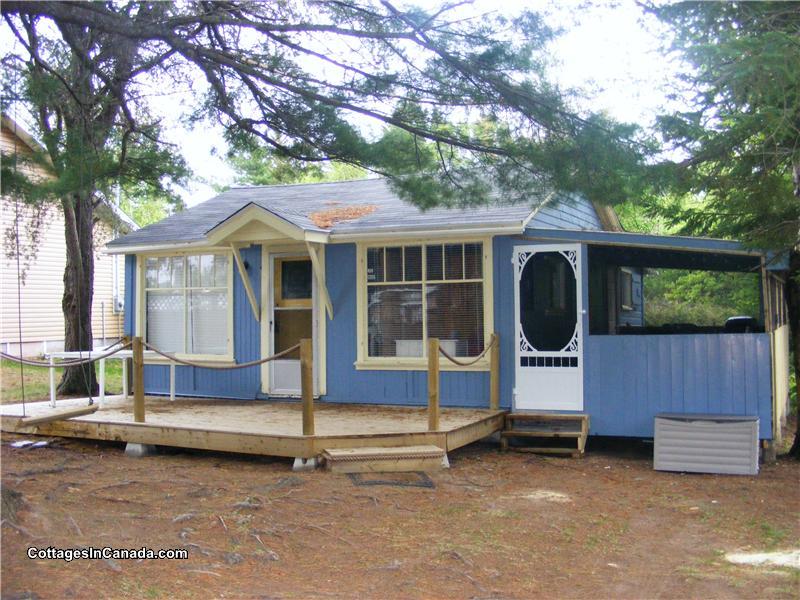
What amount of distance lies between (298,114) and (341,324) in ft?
11.7

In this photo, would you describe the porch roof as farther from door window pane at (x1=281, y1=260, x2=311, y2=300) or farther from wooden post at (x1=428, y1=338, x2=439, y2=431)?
door window pane at (x1=281, y1=260, x2=311, y2=300)

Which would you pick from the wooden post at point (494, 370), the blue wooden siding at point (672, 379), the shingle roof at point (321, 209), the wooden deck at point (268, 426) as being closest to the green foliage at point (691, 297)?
the shingle roof at point (321, 209)

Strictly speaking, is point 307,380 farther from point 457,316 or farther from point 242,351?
point 242,351

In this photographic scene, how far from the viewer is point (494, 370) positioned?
934cm

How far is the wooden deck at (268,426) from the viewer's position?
7766 millimetres

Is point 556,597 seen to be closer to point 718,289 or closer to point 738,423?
point 738,423

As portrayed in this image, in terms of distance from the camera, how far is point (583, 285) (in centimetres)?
907

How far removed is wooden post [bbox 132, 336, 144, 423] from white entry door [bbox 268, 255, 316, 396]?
240cm

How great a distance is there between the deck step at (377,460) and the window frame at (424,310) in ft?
7.07

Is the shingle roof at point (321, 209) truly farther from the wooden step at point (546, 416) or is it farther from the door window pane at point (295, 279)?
the wooden step at point (546, 416)

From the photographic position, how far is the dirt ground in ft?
15.3

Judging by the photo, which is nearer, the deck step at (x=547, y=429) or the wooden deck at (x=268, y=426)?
the wooden deck at (x=268, y=426)

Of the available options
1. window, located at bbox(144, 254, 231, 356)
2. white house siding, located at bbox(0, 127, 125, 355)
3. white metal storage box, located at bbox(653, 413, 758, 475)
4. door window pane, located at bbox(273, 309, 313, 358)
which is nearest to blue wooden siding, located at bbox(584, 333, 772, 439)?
white metal storage box, located at bbox(653, 413, 758, 475)

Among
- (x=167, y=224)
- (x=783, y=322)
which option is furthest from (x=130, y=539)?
(x=783, y=322)
